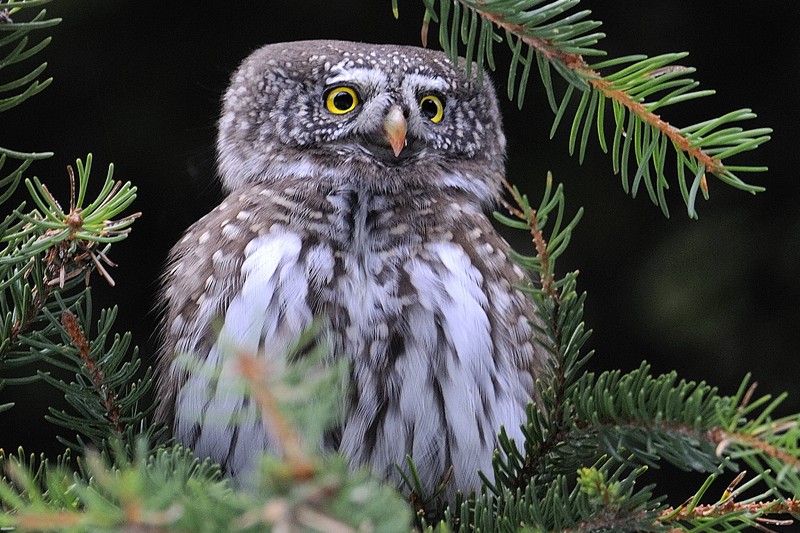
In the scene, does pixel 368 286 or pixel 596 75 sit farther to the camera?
pixel 368 286

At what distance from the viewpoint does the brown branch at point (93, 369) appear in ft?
3.99

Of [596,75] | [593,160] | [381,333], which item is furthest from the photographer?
[593,160]

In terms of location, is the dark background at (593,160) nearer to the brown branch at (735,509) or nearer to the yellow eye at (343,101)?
the yellow eye at (343,101)

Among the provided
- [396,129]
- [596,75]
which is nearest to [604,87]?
[596,75]

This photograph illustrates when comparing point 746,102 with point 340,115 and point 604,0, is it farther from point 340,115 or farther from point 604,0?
point 340,115

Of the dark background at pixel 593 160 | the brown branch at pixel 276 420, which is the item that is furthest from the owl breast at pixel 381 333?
the dark background at pixel 593 160

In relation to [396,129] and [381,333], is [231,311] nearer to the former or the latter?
[381,333]

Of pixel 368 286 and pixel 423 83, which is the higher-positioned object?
pixel 423 83

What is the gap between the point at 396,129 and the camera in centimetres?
198

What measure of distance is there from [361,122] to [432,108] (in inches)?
7.7

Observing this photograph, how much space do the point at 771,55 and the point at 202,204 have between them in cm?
190

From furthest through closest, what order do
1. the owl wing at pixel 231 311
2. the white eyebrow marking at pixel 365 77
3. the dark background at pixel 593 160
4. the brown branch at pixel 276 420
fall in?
the dark background at pixel 593 160
the white eyebrow marking at pixel 365 77
the owl wing at pixel 231 311
the brown branch at pixel 276 420

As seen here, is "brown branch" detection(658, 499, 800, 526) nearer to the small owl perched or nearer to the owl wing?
the small owl perched

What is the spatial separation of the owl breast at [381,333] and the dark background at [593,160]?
120cm
